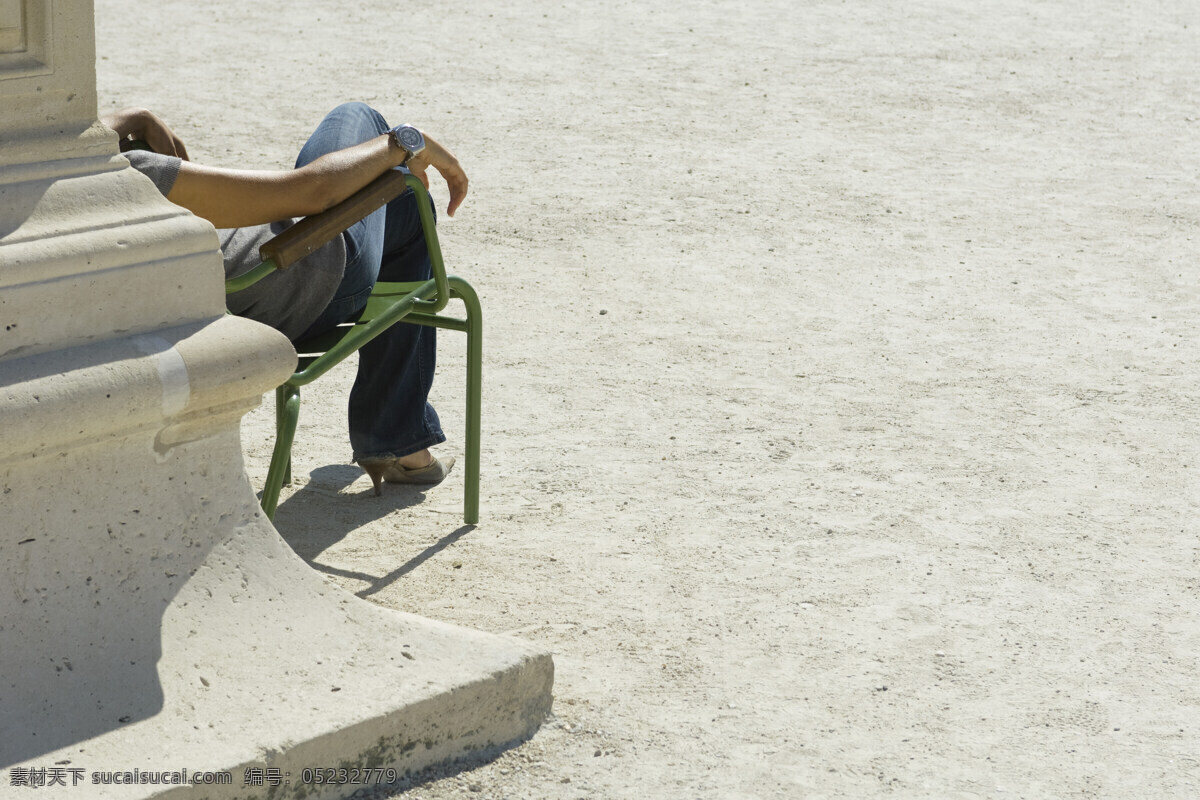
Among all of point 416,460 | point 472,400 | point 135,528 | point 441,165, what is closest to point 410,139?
point 441,165

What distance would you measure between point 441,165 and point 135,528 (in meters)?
1.28

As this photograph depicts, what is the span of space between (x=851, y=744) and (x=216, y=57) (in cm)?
713

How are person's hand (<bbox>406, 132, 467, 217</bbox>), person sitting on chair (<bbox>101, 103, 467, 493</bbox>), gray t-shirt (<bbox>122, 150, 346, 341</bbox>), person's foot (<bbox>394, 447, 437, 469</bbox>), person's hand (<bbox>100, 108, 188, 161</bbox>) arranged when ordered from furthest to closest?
person's foot (<bbox>394, 447, 437, 469</bbox>) → person's hand (<bbox>100, 108, 188, 161</bbox>) → person's hand (<bbox>406, 132, 467, 217</bbox>) → gray t-shirt (<bbox>122, 150, 346, 341</bbox>) → person sitting on chair (<bbox>101, 103, 467, 493</bbox>)

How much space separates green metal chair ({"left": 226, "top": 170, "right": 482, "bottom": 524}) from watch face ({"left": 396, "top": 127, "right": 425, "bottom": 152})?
0.06 metres

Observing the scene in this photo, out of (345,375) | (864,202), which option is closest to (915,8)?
(864,202)

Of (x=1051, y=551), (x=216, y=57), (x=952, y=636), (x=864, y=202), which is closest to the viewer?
(x=952, y=636)

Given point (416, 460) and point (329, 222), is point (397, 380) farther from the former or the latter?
point (329, 222)

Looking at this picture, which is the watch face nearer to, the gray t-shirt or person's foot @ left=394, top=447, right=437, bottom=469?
the gray t-shirt

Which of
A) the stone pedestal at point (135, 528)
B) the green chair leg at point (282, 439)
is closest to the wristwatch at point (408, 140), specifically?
the green chair leg at point (282, 439)

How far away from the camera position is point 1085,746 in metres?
2.59

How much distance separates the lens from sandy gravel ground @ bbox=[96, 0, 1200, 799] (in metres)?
2.67

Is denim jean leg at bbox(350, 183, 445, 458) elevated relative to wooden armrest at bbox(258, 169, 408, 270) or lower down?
lower down

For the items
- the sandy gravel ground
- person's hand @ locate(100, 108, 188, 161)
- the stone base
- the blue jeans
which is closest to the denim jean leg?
the blue jeans

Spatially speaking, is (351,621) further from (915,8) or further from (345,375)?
(915,8)
